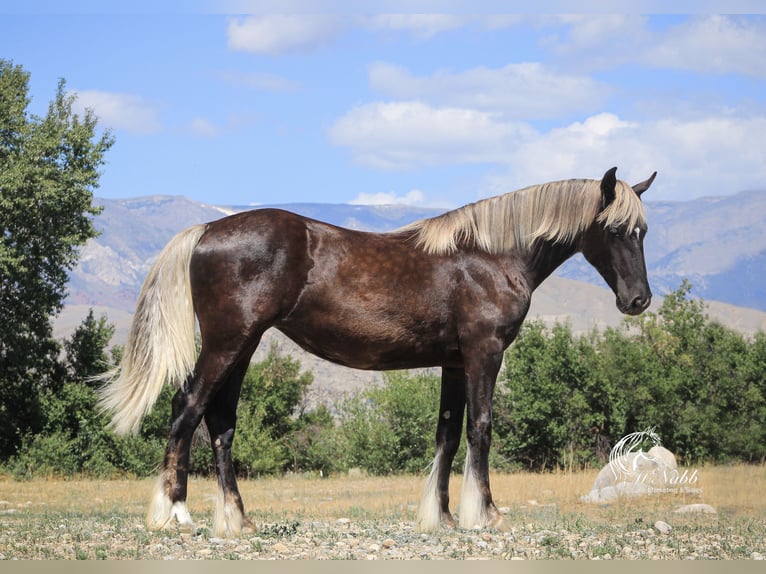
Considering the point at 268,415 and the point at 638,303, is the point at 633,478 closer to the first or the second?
the point at 638,303

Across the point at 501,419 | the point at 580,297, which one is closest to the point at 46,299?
the point at 501,419

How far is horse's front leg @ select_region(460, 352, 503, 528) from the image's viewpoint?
712 cm

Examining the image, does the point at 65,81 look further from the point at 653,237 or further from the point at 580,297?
the point at 653,237

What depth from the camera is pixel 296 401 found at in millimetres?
21438

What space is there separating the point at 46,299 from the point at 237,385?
16325 mm

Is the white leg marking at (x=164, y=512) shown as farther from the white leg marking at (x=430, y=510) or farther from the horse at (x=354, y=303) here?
the white leg marking at (x=430, y=510)

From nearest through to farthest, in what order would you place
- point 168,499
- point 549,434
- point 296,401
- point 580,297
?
point 168,499
point 549,434
point 296,401
point 580,297

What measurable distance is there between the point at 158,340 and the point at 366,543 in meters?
2.53

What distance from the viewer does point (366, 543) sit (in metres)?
6.54

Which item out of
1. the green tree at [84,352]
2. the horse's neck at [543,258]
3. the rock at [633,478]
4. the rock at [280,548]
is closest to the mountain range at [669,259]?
the green tree at [84,352]

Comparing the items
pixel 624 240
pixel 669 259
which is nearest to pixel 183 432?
pixel 624 240

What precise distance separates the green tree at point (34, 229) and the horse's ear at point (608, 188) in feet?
54.1

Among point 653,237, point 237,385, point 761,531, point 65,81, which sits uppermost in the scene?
point 653,237

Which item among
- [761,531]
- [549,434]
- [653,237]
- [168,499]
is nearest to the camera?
[168,499]
